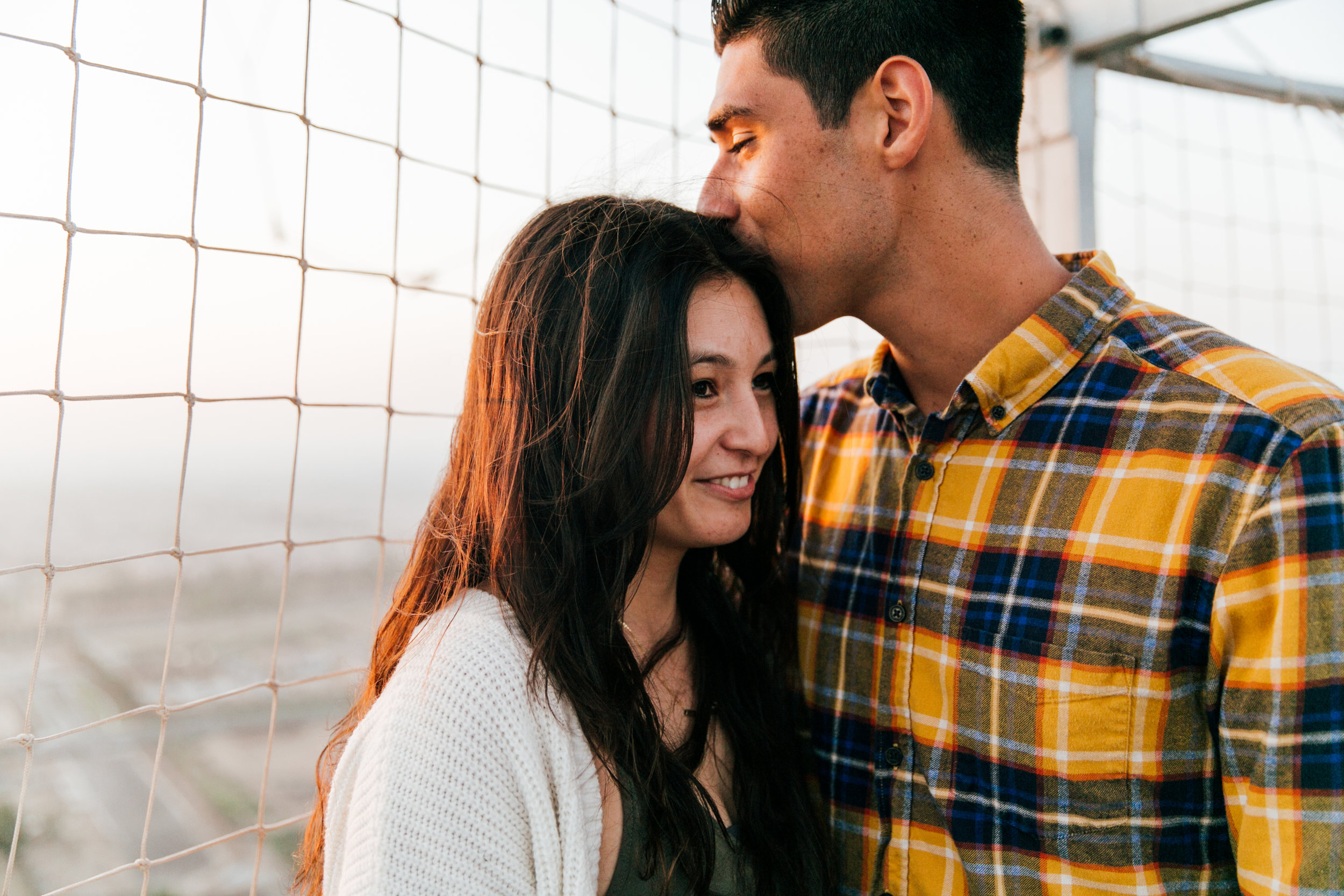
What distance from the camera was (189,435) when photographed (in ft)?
3.62

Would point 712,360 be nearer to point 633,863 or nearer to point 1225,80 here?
point 633,863

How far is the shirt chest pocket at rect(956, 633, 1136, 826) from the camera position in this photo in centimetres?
90

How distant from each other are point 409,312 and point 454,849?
0.89 metres

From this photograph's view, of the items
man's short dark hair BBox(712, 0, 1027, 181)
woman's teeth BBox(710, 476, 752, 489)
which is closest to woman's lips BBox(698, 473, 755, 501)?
woman's teeth BBox(710, 476, 752, 489)

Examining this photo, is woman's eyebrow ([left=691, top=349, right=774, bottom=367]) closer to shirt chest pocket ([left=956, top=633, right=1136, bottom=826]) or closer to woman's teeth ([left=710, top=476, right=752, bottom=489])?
woman's teeth ([left=710, top=476, right=752, bottom=489])

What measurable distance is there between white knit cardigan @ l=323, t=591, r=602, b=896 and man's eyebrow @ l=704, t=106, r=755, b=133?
0.81 meters

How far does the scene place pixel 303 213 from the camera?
1.21m

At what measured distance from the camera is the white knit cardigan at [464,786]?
773mm

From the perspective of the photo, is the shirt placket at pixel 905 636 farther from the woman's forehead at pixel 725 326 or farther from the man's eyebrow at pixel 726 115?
the man's eyebrow at pixel 726 115

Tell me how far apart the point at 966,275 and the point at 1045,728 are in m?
0.61

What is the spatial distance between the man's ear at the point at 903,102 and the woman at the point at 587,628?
0.25m

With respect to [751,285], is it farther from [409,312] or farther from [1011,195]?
Answer: [409,312]

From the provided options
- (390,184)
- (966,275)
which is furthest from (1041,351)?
(390,184)

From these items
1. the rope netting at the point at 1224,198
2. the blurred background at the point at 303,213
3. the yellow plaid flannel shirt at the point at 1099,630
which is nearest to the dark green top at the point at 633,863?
the yellow plaid flannel shirt at the point at 1099,630
